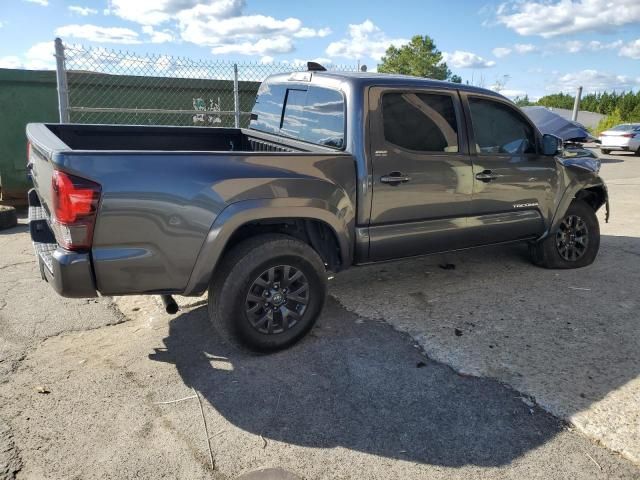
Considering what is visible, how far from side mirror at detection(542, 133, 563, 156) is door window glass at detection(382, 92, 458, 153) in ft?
3.85

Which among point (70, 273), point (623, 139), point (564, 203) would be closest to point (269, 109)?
point (70, 273)

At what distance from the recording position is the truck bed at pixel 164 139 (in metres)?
4.28

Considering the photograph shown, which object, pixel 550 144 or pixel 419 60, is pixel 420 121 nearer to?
pixel 550 144

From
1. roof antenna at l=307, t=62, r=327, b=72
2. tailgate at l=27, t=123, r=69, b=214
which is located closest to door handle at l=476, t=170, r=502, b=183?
roof antenna at l=307, t=62, r=327, b=72

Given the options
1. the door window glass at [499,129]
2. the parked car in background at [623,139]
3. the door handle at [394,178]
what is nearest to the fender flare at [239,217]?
the door handle at [394,178]

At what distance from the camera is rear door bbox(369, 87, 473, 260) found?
3.88 metres

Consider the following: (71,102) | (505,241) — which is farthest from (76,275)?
(71,102)

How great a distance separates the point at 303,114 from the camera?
434cm

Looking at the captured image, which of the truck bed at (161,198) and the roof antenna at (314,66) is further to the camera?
the roof antenna at (314,66)

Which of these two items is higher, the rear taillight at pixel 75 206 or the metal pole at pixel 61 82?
the metal pole at pixel 61 82

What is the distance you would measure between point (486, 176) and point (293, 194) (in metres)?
1.99

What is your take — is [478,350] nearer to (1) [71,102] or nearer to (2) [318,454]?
(2) [318,454]

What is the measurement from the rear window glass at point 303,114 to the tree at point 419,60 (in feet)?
106

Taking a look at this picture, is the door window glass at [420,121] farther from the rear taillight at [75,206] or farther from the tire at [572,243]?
the rear taillight at [75,206]
